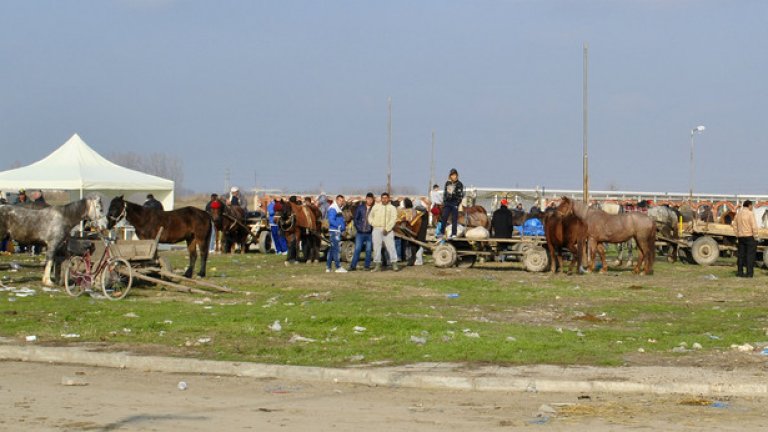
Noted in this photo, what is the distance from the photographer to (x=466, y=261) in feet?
106

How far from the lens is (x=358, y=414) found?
10.7 meters

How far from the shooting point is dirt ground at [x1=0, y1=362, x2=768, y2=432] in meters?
10.1

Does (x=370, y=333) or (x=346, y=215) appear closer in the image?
(x=370, y=333)

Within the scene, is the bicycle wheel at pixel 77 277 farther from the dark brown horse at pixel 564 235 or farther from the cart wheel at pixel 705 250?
the cart wheel at pixel 705 250

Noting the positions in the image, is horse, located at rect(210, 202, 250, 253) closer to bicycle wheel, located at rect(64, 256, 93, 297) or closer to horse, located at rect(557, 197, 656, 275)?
horse, located at rect(557, 197, 656, 275)

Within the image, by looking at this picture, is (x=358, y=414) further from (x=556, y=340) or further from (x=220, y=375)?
(x=556, y=340)

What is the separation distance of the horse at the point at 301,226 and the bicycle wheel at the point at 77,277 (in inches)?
456

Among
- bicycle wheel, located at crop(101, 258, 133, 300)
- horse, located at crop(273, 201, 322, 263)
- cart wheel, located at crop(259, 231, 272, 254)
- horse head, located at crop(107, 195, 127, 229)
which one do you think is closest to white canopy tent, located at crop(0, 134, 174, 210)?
cart wheel, located at crop(259, 231, 272, 254)

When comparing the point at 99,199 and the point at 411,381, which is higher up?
the point at 99,199

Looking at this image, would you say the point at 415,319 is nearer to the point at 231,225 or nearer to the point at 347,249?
the point at 347,249

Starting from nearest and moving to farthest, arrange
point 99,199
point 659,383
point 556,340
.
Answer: point 659,383
point 556,340
point 99,199

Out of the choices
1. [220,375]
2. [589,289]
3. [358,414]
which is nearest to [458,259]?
[589,289]

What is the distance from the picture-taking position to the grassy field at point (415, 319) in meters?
14.8

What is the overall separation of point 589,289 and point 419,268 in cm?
778
